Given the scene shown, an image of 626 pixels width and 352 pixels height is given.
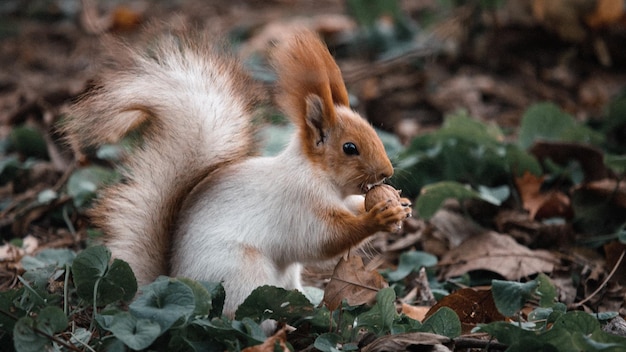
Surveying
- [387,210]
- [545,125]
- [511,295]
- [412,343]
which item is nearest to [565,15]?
[545,125]

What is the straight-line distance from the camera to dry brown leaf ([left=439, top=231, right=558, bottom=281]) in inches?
98.3

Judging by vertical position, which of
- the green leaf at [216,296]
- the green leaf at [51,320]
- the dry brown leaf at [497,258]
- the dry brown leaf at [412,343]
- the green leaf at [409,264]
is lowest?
the dry brown leaf at [497,258]

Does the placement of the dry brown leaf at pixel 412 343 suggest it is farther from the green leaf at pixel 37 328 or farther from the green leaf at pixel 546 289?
the green leaf at pixel 37 328

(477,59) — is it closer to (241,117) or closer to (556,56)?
(556,56)

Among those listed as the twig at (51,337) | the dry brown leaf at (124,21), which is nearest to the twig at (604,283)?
the twig at (51,337)

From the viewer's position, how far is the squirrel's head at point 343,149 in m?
2.04

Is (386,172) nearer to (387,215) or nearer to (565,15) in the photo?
(387,215)

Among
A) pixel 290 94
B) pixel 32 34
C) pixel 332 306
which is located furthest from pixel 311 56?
pixel 32 34

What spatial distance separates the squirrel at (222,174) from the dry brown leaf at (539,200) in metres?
1.06

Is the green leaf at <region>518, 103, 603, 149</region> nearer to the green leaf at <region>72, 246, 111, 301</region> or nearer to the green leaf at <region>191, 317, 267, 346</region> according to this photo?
the green leaf at <region>191, 317, 267, 346</region>

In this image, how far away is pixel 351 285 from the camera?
2.04m

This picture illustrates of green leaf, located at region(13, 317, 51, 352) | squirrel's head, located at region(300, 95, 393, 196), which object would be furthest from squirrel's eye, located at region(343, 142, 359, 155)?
green leaf, located at region(13, 317, 51, 352)

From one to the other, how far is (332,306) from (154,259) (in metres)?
0.47

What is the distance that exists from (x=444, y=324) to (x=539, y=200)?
126 centimetres
